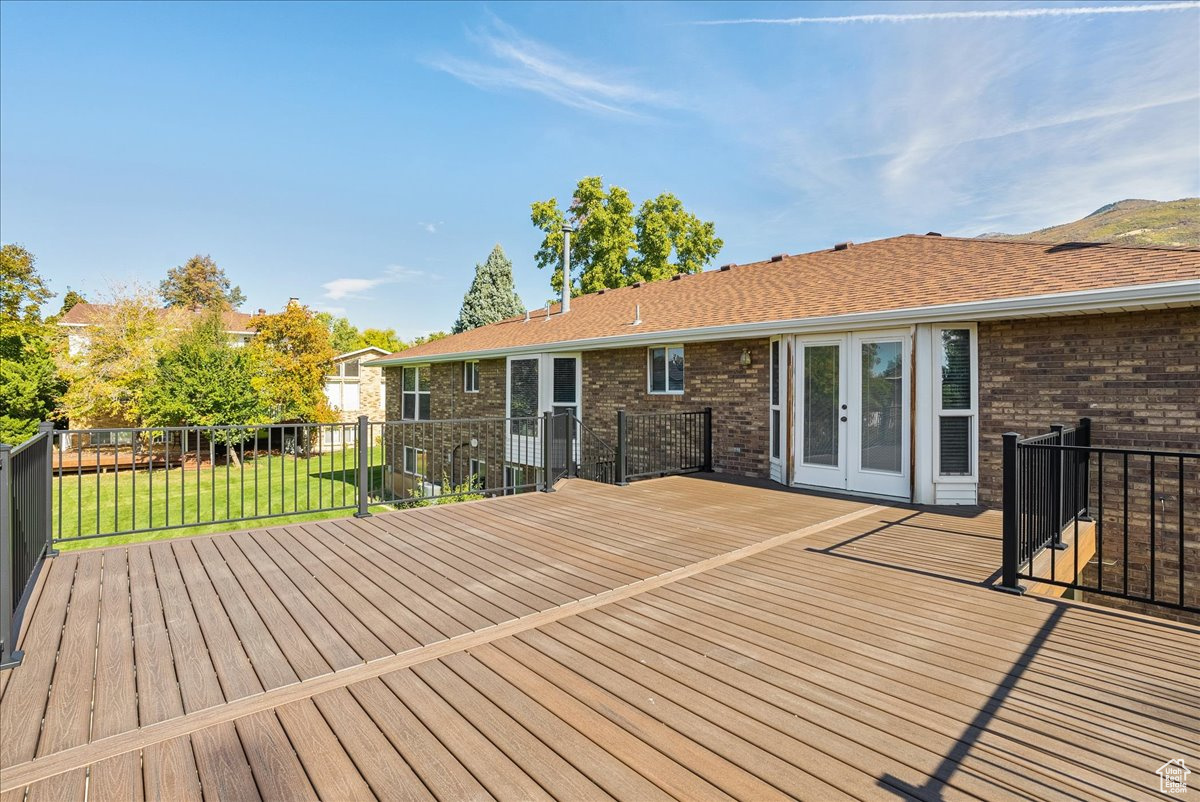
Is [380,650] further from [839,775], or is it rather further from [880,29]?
[880,29]

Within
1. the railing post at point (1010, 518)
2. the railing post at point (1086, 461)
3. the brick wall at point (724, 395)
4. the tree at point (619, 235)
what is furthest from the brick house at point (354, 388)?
the railing post at point (1010, 518)

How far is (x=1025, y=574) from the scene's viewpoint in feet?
11.9

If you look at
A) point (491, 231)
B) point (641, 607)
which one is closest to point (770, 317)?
point (641, 607)

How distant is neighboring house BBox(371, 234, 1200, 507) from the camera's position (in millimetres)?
5168

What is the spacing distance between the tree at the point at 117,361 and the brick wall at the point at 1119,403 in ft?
79.3

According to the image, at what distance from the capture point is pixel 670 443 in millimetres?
9297

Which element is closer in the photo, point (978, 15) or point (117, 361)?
point (978, 15)

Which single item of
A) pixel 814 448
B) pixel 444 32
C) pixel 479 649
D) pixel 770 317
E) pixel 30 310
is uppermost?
pixel 444 32

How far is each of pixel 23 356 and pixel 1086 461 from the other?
30440 mm

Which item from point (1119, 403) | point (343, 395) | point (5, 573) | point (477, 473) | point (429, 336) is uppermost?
point (429, 336)

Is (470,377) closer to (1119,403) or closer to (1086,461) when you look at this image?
(1086,461)

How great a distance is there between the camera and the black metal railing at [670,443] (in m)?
8.75

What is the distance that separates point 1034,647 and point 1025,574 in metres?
1.13

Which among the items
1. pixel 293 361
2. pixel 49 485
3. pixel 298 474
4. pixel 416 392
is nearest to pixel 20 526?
pixel 49 485
